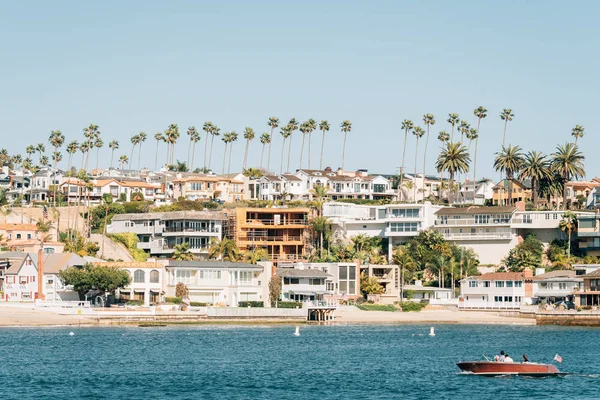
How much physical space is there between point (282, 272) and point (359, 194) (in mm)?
64204

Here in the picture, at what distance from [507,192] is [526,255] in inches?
1387

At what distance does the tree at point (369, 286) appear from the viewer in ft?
429

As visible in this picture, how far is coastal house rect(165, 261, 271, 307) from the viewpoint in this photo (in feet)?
408

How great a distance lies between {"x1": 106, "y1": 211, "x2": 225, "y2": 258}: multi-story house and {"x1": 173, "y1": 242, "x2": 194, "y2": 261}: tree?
309 cm

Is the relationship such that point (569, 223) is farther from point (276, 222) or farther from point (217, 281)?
point (217, 281)

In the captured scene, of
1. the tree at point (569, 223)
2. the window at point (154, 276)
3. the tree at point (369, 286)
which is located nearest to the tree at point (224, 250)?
the tree at point (369, 286)

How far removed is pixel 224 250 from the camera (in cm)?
13988

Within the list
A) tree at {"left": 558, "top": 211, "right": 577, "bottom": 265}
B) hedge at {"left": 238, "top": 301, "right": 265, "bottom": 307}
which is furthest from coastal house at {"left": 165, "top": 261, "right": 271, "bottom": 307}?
tree at {"left": 558, "top": 211, "right": 577, "bottom": 265}

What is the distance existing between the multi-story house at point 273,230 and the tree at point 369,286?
16.6m

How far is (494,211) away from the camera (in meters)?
142

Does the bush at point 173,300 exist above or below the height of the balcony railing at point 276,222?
below

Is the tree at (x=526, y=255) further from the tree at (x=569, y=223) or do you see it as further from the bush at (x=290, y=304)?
the bush at (x=290, y=304)

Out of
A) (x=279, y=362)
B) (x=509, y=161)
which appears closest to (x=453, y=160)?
(x=509, y=161)

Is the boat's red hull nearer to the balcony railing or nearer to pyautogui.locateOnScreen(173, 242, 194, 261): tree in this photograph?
pyautogui.locateOnScreen(173, 242, 194, 261): tree
